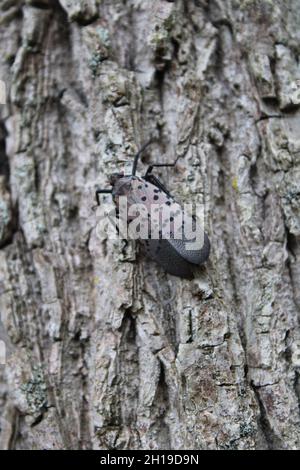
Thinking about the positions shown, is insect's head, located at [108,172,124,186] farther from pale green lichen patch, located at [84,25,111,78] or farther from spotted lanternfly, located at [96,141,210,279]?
pale green lichen patch, located at [84,25,111,78]

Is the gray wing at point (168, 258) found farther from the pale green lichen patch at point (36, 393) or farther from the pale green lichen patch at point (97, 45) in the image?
the pale green lichen patch at point (97, 45)

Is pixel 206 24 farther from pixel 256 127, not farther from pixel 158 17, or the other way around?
pixel 256 127

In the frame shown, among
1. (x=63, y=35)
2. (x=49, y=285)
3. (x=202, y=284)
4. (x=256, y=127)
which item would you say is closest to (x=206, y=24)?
→ (x=256, y=127)

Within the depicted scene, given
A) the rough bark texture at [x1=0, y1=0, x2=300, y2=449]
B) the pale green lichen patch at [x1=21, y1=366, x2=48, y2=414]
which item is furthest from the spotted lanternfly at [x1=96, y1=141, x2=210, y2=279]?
the pale green lichen patch at [x1=21, y1=366, x2=48, y2=414]

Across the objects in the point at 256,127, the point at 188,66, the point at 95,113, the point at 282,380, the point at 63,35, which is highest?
the point at 63,35

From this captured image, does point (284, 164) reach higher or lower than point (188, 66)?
lower

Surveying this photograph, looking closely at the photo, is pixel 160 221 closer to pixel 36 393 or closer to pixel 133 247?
pixel 133 247

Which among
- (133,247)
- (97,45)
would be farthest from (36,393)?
(97,45)

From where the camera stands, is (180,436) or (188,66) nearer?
(180,436)
